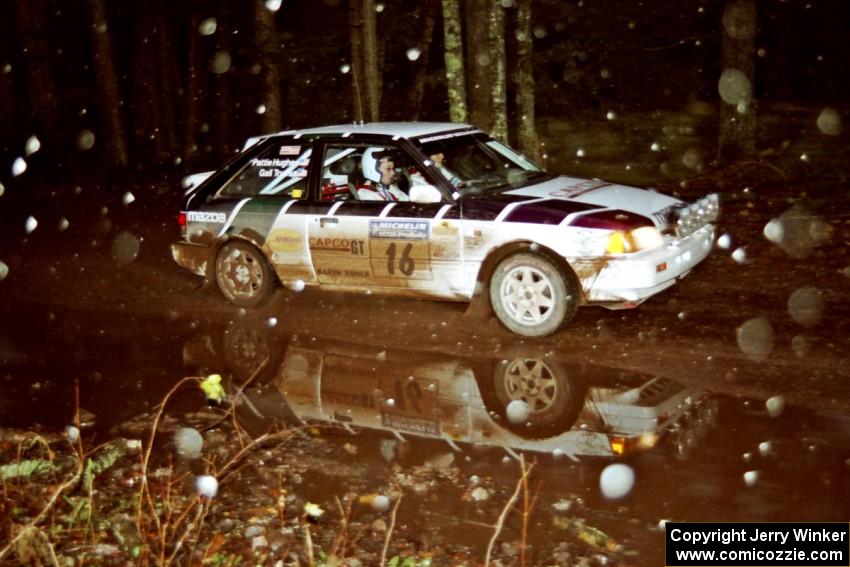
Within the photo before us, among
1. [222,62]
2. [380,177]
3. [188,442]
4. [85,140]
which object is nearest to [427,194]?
[380,177]

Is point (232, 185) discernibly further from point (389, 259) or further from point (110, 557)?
point (110, 557)

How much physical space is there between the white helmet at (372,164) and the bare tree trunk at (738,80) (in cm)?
751

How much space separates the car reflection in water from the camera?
18.5 feet

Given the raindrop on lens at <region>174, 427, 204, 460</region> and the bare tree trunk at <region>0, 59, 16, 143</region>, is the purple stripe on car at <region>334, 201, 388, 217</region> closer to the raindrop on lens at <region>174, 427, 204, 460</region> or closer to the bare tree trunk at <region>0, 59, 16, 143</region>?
the raindrop on lens at <region>174, 427, 204, 460</region>

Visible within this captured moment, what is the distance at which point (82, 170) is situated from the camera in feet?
75.7

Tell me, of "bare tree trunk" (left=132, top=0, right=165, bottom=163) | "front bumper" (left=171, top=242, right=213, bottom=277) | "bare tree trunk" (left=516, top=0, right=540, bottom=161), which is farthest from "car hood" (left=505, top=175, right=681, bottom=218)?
"bare tree trunk" (left=132, top=0, right=165, bottom=163)

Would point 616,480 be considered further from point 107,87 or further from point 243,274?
point 107,87

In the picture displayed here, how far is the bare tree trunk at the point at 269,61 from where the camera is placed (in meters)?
19.4

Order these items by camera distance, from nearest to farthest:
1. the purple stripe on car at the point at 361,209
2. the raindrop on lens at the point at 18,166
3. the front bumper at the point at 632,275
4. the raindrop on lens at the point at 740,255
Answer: the front bumper at the point at 632,275
the purple stripe on car at the point at 361,209
the raindrop on lens at the point at 740,255
the raindrop on lens at the point at 18,166

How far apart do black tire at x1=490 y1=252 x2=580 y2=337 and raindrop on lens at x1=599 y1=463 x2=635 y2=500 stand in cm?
229

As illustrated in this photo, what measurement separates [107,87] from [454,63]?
11.1 meters

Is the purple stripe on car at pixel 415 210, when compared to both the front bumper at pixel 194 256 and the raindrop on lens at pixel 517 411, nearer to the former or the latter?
the raindrop on lens at pixel 517 411

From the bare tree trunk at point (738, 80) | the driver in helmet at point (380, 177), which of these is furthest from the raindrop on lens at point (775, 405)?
the bare tree trunk at point (738, 80)

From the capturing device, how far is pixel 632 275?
707 cm
